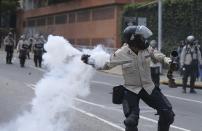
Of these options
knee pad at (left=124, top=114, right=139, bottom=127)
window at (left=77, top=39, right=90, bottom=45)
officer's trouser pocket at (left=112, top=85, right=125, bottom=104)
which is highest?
window at (left=77, top=39, right=90, bottom=45)

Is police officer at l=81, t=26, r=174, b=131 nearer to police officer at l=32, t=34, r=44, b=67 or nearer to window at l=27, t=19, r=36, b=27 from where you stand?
police officer at l=32, t=34, r=44, b=67

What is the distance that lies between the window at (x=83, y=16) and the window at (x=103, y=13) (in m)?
1.64

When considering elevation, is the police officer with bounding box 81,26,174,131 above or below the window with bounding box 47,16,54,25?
below

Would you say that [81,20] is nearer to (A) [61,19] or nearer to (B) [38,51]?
(A) [61,19]

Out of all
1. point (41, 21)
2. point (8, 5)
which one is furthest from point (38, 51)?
point (8, 5)

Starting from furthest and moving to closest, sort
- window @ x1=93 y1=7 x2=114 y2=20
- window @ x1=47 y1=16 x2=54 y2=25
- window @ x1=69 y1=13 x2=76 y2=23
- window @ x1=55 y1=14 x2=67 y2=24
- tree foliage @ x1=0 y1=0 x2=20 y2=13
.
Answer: tree foliage @ x1=0 y1=0 x2=20 y2=13 < window @ x1=47 y1=16 x2=54 y2=25 < window @ x1=55 y1=14 x2=67 y2=24 < window @ x1=69 y1=13 x2=76 y2=23 < window @ x1=93 y1=7 x2=114 y2=20

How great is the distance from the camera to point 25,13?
6500cm

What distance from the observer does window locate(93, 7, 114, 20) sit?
4244 centimetres

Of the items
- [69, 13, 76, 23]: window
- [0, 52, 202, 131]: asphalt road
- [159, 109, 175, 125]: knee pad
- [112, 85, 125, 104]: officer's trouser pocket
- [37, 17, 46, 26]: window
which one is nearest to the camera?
[159, 109, 175, 125]: knee pad

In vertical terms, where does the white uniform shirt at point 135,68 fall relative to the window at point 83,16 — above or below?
below

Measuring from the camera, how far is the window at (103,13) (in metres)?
42.4

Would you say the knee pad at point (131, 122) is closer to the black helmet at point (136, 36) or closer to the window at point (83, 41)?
the black helmet at point (136, 36)

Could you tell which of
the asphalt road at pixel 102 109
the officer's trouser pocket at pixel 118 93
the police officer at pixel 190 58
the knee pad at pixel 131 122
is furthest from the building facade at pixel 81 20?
the knee pad at pixel 131 122

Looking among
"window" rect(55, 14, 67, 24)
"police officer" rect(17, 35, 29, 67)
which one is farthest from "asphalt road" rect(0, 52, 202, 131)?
"window" rect(55, 14, 67, 24)
